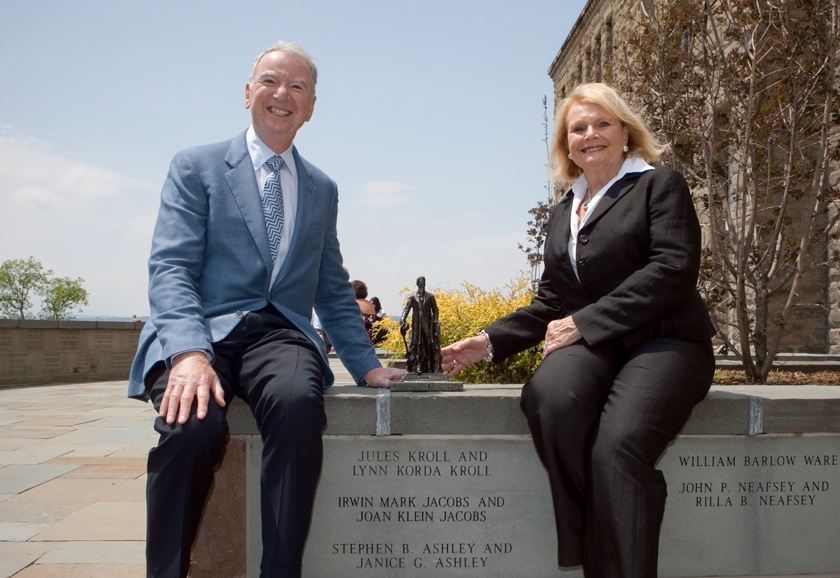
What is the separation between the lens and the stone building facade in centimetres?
1145

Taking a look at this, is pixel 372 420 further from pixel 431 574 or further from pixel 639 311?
pixel 639 311

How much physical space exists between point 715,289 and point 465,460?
5.71 m

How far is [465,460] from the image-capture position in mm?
3404

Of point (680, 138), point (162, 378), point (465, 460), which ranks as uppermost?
point (680, 138)

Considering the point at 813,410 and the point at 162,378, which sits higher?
the point at 162,378

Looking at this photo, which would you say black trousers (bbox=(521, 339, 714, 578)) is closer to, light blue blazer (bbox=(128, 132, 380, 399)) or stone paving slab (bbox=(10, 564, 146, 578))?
light blue blazer (bbox=(128, 132, 380, 399))

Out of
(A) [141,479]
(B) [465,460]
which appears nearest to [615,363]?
(B) [465,460]

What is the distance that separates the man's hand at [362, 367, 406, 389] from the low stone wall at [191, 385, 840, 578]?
23 cm

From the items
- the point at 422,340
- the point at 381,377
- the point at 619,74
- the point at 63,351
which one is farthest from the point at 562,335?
the point at 63,351

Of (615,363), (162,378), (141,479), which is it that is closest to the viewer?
(162,378)

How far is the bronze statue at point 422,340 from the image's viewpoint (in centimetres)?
363

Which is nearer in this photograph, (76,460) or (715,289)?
(76,460)

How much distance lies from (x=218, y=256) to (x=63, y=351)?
15.1 metres

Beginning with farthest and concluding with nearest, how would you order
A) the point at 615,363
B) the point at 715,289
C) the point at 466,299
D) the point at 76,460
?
1. the point at 715,289
2. the point at 466,299
3. the point at 76,460
4. the point at 615,363
